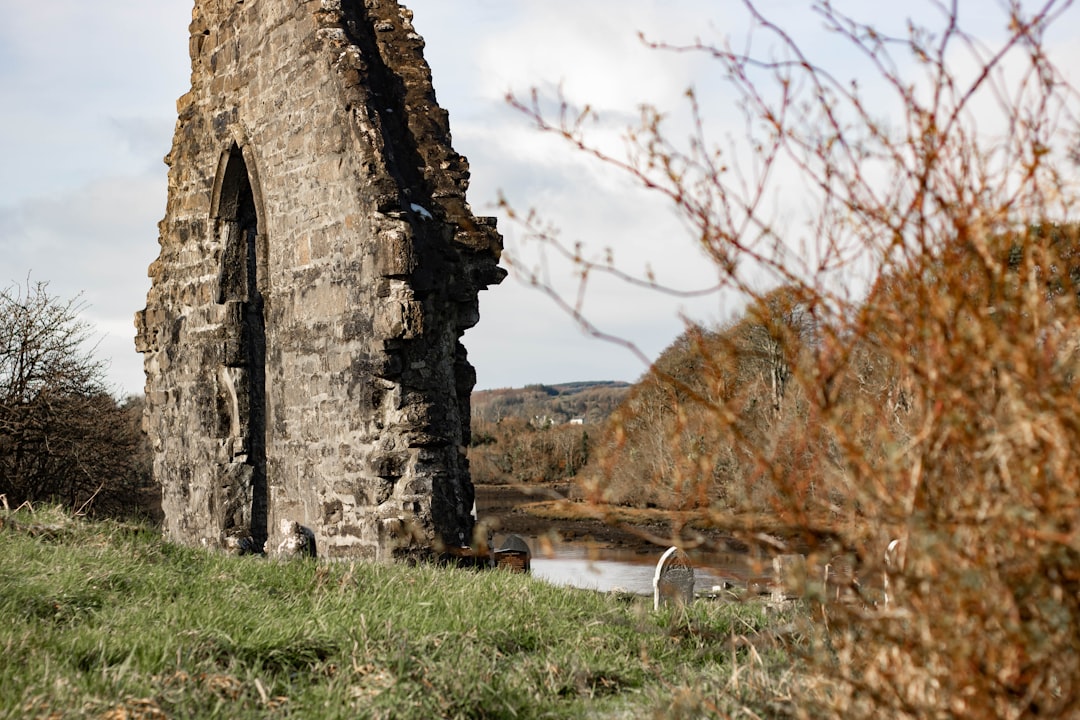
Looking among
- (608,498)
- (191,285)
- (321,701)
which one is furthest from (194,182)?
(608,498)

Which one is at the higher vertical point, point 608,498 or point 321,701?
point 608,498

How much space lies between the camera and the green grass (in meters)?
3.79

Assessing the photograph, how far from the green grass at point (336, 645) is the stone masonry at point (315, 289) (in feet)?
5.93

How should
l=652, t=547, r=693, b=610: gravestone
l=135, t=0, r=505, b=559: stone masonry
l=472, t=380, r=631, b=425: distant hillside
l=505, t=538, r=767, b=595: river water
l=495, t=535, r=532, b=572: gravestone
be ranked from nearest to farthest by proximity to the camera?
1. l=652, t=547, r=693, b=610: gravestone
2. l=135, t=0, r=505, b=559: stone masonry
3. l=495, t=535, r=532, b=572: gravestone
4. l=505, t=538, r=767, b=595: river water
5. l=472, t=380, r=631, b=425: distant hillside

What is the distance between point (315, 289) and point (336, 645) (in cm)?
477

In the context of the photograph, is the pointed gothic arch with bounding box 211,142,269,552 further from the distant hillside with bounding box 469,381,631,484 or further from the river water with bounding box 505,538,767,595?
the distant hillside with bounding box 469,381,631,484

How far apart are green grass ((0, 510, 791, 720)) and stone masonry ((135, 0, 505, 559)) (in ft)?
5.93

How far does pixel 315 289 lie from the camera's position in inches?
345

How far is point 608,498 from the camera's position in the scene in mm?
2973

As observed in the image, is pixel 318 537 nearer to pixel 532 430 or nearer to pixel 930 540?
pixel 930 540

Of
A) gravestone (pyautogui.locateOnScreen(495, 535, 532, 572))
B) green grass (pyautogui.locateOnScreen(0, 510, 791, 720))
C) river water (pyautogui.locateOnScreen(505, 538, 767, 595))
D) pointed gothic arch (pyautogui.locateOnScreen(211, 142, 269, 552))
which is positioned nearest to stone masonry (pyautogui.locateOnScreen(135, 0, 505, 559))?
pointed gothic arch (pyautogui.locateOnScreen(211, 142, 269, 552))

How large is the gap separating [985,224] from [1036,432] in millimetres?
535

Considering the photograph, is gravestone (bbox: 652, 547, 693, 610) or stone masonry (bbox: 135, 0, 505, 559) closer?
gravestone (bbox: 652, 547, 693, 610)

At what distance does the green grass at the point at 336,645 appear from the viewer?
3.79m
